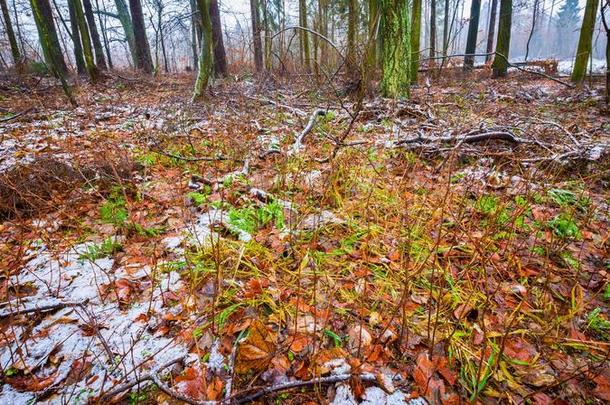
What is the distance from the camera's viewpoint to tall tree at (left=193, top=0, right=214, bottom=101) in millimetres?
5348

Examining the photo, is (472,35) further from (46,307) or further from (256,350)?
(46,307)

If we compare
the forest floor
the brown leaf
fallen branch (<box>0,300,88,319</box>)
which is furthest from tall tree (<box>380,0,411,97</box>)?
fallen branch (<box>0,300,88,319</box>)

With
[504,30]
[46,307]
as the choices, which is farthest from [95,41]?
[504,30]

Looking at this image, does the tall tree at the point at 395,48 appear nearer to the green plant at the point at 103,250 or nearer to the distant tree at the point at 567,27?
the green plant at the point at 103,250

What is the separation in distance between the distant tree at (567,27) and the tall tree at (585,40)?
54.7 meters

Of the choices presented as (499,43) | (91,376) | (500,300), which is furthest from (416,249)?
(499,43)

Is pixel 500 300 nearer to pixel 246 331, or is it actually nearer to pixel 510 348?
pixel 510 348

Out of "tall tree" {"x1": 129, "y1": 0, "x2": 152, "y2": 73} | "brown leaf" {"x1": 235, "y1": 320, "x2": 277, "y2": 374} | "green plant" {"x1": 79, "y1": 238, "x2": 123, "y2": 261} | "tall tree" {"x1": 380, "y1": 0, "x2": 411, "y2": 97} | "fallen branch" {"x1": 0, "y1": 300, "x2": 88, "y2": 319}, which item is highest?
"tall tree" {"x1": 129, "y1": 0, "x2": 152, "y2": 73}

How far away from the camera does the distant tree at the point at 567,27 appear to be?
4762 centimetres

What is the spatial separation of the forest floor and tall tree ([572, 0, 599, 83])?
5115 mm

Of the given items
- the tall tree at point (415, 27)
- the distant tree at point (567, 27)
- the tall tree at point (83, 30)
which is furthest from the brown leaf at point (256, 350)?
the distant tree at point (567, 27)

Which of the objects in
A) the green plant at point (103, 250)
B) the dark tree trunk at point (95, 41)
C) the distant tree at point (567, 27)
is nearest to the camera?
the green plant at point (103, 250)

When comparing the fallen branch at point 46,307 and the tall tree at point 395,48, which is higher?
the tall tree at point 395,48

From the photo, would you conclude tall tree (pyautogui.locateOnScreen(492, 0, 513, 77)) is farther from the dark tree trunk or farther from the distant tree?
the distant tree
